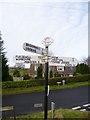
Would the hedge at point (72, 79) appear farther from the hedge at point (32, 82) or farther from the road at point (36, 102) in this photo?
Answer: the road at point (36, 102)

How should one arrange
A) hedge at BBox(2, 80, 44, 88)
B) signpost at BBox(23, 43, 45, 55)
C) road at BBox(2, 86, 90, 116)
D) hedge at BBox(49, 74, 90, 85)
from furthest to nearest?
hedge at BBox(49, 74, 90, 85), hedge at BBox(2, 80, 44, 88), road at BBox(2, 86, 90, 116), signpost at BBox(23, 43, 45, 55)

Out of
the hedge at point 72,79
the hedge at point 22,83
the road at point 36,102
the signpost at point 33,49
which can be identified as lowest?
the road at point 36,102

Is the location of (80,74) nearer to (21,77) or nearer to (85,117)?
(21,77)

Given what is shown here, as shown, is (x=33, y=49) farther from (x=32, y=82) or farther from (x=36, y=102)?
(x=32, y=82)

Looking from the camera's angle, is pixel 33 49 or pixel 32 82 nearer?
pixel 33 49

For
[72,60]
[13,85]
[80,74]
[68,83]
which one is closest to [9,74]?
[13,85]

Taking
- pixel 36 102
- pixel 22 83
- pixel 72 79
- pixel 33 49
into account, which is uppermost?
pixel 33 49

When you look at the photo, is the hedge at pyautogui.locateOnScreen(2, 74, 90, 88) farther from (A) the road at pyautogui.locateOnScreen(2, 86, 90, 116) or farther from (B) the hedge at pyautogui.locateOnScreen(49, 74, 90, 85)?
(A) the road at pyautogui.locateOnScreen(2, 86, 90, 116)

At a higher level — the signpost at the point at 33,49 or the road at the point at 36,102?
the signpost at the point at 33,49

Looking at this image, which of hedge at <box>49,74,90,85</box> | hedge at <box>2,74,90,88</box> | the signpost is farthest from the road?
hedge at <box>49,74,90,85</box>

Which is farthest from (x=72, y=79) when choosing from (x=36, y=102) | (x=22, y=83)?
(x=36, y=102)

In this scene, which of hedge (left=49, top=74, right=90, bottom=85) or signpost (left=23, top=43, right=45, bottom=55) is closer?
signpost (left=23, top=43, right=45, bottom=55)

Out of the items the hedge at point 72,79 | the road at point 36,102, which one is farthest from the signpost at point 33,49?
the hedge at point 72,79

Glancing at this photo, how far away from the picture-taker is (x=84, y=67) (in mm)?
27906
